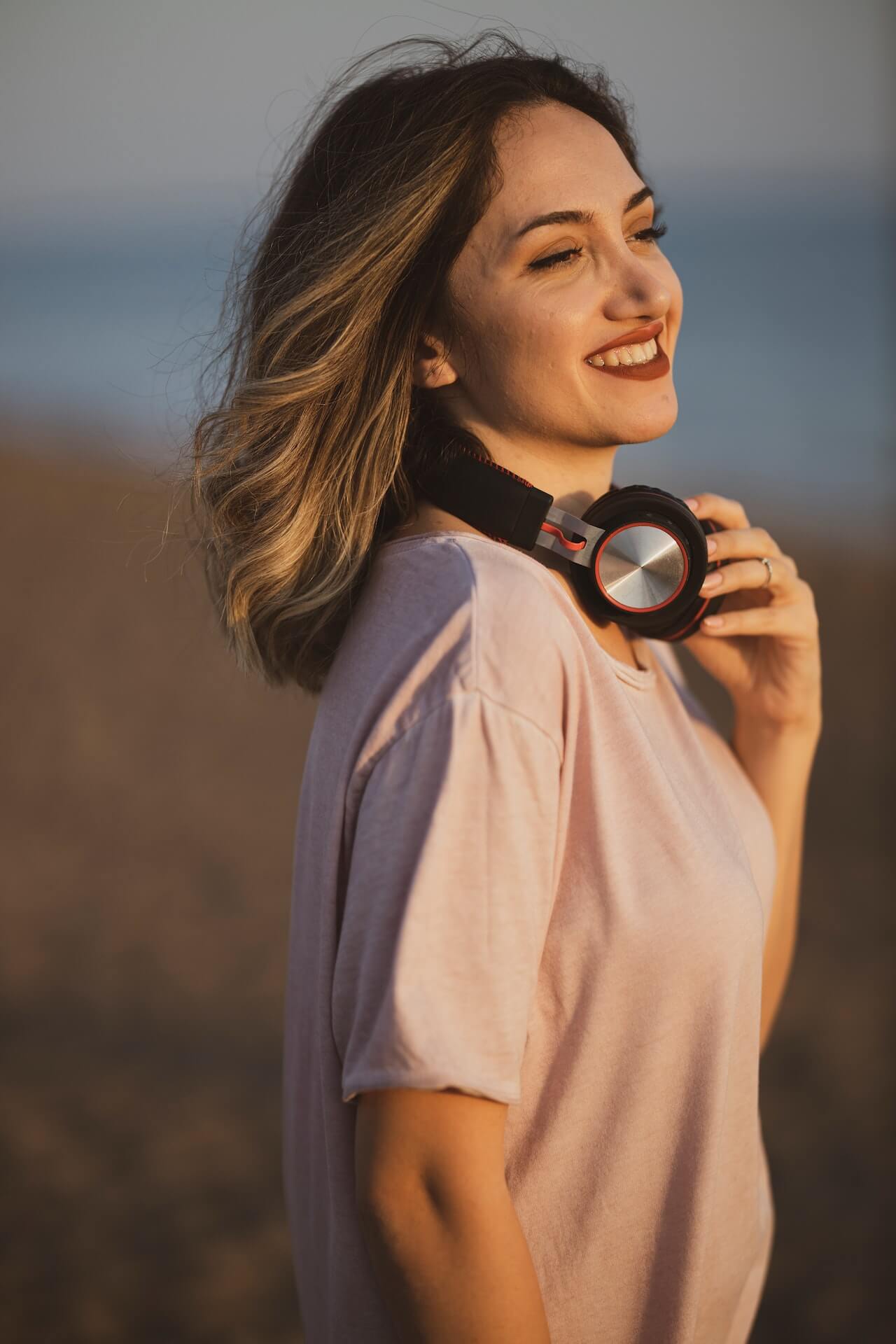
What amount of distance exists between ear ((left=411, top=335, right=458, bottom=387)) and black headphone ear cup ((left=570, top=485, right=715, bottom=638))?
279 mm

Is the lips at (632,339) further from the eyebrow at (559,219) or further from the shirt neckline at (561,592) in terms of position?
the shirt neckline at (561,592)

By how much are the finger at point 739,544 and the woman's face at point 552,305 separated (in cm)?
25

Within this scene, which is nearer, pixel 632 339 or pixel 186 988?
pixel 632 339

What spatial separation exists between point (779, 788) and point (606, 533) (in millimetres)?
722

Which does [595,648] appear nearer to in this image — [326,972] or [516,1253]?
[326,972]

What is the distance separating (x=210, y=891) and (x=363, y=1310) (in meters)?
4.44

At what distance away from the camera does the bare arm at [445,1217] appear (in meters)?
1.16

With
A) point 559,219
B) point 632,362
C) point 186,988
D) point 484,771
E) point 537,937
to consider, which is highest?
point 559,219

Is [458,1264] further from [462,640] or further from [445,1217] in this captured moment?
[462,640]

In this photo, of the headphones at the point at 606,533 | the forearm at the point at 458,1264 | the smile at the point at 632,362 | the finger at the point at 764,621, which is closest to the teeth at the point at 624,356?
the smile at the point at 632,362

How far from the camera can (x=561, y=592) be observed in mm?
1389

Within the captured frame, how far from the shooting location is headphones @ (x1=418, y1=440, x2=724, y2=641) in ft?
4.78

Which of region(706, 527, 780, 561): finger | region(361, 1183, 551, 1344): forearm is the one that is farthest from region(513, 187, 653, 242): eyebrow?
region(361, 1183, 551, 1344): forearm

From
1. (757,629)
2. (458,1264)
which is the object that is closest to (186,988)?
(757,629)
